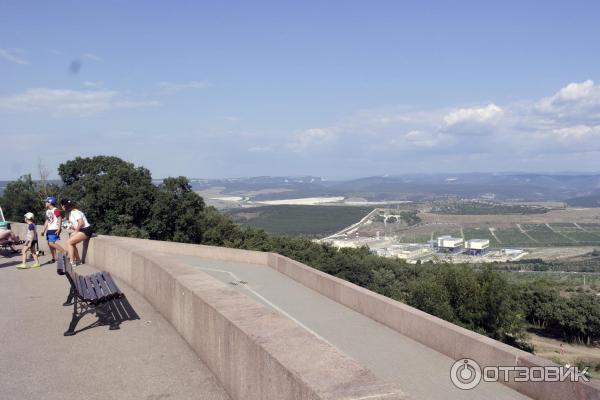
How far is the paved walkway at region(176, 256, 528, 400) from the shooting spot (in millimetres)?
6539

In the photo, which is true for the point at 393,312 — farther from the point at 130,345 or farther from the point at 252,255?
the point at 252,255

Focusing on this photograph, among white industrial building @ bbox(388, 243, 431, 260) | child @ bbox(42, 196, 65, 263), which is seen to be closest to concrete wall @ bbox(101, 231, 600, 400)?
child @ bbox(42, 196, 65, 263)

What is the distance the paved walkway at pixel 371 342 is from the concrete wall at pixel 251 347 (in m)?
1.65

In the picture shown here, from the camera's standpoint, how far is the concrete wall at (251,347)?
344cm

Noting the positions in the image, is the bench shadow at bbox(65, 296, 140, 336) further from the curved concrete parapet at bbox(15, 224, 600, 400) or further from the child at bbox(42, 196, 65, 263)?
the child at bbox(42, 196, 65, 263)

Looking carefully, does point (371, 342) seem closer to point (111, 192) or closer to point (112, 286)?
point (112, 286)

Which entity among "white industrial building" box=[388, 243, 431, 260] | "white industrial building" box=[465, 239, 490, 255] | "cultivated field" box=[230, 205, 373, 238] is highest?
"cultivated field" box=[230, 205, 373, 238]

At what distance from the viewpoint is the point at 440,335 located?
8023 mm

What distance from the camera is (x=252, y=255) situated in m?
19.1

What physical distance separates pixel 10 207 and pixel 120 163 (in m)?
9.62

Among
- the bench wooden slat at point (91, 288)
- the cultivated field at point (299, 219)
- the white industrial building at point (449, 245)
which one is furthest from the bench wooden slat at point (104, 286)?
the cultivated field at point (299, 219)

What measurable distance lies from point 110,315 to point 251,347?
4101 mm

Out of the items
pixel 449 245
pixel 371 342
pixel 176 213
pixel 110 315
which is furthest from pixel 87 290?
pixel 449 245

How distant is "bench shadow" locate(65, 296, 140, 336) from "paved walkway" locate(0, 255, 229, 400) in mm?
100
